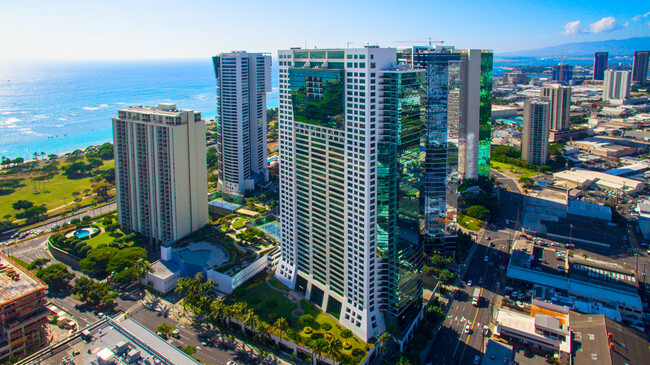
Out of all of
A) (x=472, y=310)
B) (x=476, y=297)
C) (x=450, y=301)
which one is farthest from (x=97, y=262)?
(x=476, y=297)

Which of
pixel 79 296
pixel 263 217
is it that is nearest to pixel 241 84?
pixel 263 217

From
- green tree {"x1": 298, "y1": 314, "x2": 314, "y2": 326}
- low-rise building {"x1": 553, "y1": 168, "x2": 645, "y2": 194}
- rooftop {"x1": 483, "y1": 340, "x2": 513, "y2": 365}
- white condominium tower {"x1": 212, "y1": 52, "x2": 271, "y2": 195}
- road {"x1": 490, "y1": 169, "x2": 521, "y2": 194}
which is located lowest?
rooftop {"x1": 483, "y1": 340, "x2": 513, "y2": 365}

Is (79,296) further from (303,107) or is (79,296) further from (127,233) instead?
(303,107)

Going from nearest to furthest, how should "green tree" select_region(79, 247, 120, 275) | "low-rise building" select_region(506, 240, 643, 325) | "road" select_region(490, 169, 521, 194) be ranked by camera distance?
"low-rise building" select_region(506, 240, 643, 325), "green tree" select_region(79, 247, 120, 275), "road" select_region(490, 169, 521, 194)

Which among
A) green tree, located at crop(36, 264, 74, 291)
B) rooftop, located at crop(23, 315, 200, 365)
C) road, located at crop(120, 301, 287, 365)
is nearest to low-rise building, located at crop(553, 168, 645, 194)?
road, located at crop(120, 301, 287, 365)

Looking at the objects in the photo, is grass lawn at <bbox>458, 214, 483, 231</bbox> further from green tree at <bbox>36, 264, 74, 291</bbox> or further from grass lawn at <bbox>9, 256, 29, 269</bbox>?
grass lawn at <bbox>9, 256, 29, 269</bbox>

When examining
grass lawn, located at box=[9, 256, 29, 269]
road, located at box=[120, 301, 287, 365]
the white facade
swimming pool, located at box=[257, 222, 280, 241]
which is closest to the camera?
road, located at box=[120, 301, 287, 365]
